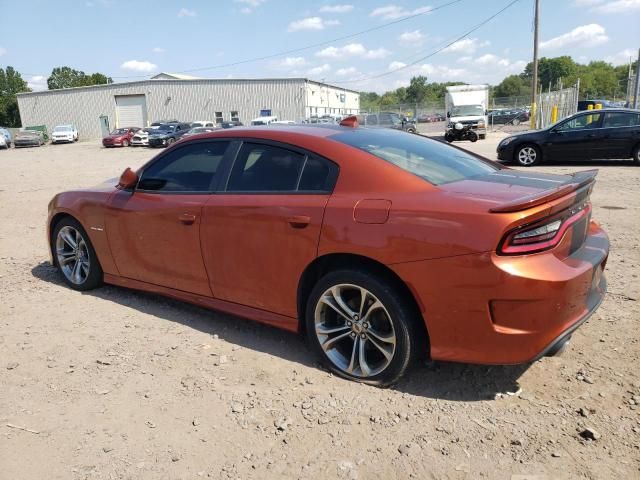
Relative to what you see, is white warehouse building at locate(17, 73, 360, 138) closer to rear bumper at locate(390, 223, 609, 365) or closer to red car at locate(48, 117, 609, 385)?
red car at locate(48, 117, 609, 385)

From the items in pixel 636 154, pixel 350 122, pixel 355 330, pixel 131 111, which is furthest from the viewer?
pixel 131 111

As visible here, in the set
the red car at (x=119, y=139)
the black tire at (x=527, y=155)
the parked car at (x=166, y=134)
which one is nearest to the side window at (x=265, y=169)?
the black tire at (x=527, y=155)

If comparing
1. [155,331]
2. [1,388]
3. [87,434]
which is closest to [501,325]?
[87,434]

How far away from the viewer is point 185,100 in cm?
5247

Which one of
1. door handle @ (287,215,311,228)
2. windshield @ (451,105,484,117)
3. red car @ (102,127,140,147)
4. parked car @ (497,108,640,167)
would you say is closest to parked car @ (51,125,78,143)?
red car @ (102,127,140,147)

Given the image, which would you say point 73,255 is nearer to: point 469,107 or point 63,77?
point 469,107

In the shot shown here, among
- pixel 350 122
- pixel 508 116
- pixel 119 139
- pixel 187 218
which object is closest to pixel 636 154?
pixel 350 122

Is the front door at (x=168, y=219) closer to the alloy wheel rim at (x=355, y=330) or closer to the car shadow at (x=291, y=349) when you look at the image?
the car shadow at (x=291, y=349)

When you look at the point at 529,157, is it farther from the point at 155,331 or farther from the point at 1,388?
the point at 1,388

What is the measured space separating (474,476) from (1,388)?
111 inches

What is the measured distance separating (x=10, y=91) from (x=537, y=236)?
11952 centimetres

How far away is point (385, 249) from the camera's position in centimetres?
278

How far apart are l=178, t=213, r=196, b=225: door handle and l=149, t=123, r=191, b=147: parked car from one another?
3008 centimetres

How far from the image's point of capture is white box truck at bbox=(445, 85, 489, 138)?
2644cm
